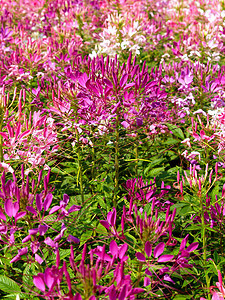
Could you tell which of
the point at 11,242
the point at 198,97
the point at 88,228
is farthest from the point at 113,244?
the point at 198,97

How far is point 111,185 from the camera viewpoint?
2.00m

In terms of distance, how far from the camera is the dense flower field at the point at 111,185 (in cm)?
110

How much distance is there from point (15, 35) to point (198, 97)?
2652 mm

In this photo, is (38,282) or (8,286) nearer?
(38,282)

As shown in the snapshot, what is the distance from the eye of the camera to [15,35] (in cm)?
391

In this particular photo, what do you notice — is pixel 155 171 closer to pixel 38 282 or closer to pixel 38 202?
pixel 38 202

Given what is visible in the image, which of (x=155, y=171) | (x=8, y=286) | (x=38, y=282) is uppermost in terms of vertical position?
(x=38, y=282)

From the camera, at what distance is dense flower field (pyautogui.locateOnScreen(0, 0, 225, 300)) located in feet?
3.61

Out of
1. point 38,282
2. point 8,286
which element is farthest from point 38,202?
point 8,286

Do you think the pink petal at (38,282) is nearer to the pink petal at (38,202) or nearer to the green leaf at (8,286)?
the pink petal at (38,202)

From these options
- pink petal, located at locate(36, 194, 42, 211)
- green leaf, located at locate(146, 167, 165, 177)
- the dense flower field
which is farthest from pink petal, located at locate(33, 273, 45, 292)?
green leaf, located at locate(146, 167, 165, 177)

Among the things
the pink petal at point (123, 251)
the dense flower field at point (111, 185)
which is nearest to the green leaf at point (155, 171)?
the dense flower field at point (111, 185)

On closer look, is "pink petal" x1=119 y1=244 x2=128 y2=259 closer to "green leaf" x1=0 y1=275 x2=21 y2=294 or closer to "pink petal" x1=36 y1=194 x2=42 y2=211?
"pink petal" x1=36 y1=194 x2=42 y2=211

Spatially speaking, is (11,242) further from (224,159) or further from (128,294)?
(224,159)
